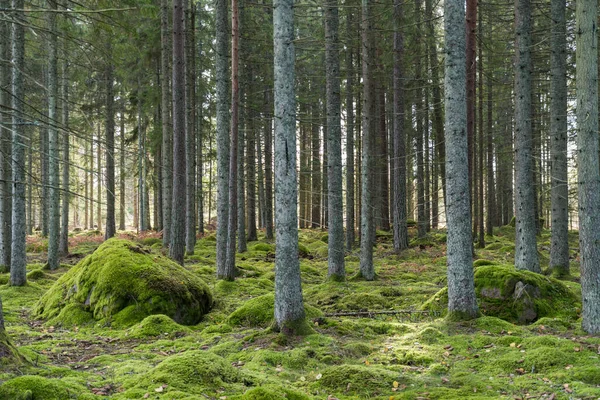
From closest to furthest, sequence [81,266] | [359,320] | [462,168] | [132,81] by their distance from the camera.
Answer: [462,168] < [359,320] < [81,266] < [132,81]

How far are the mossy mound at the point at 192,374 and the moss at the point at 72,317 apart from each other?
14.9 feet

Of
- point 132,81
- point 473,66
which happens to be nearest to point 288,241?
point 473,66

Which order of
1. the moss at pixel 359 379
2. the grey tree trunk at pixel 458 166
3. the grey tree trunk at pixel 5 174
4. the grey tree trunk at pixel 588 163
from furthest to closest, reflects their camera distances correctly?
the grey tree trunk at pixel 5 174 < the grey tree trunk at pixel 458 166 < the grey tree trunk at pixel 588 163 < the moss at pixel 359 379

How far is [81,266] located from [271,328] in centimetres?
508

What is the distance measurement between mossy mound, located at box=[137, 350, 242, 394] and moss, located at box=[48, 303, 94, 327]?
4545 millimetres

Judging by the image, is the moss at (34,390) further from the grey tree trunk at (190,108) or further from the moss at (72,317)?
the grey tree trunk at (190,108)

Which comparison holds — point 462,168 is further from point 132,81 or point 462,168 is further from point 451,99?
point 132,81

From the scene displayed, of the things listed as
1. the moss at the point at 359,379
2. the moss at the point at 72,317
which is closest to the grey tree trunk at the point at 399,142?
the moss at the point at 72,317

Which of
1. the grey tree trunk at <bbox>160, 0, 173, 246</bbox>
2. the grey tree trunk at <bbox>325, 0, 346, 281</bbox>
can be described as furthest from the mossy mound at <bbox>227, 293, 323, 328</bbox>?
the grey tree trunk at <bbox>160, 0, 173, 246</bbox>

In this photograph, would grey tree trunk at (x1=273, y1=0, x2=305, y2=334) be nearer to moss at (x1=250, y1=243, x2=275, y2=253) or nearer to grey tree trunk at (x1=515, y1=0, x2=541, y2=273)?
grey tree trunk at (x1=515, y1=0, x2=541, y2=273)

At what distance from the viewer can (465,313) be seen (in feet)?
→ 26.3

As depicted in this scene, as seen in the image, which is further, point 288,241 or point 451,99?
point 451,99

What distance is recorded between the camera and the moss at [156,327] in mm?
8087

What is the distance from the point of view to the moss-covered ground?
4.99 meters
